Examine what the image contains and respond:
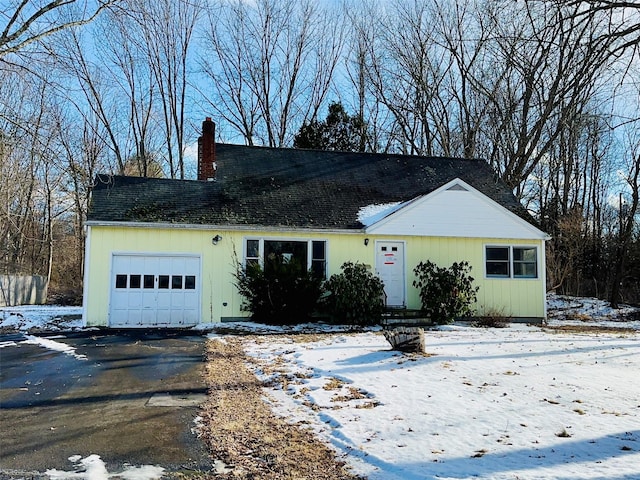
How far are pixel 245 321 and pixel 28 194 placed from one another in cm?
1620

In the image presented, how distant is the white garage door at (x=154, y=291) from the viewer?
1484 centimetres

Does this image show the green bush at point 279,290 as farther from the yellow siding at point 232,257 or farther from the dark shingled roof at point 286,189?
the dark shingled roof at point 286,189

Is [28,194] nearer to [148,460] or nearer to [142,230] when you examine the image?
[142,230]

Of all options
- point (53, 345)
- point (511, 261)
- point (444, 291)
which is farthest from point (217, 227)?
point (511, 261)

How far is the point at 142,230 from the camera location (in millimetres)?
14945

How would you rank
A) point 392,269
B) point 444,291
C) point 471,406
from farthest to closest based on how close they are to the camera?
1. point 392,269
2. point 444,291
3. point 471,406

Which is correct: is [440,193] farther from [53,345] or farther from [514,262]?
[53,345]

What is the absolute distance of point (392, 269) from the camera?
16.6m

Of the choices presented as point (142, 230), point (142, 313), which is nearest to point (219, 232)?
point (142, 230)

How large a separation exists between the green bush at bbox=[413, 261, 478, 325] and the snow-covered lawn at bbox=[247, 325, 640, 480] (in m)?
Result: 4.84

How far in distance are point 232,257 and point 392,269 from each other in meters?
5.01

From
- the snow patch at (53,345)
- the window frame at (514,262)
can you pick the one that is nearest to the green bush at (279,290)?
the snow patch at (53,345)

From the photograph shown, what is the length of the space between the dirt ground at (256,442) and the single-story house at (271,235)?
8215mm

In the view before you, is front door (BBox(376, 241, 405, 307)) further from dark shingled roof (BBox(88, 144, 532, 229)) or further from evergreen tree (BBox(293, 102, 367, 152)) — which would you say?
evergreen tree (BBox(293, 102, 367, 152))
